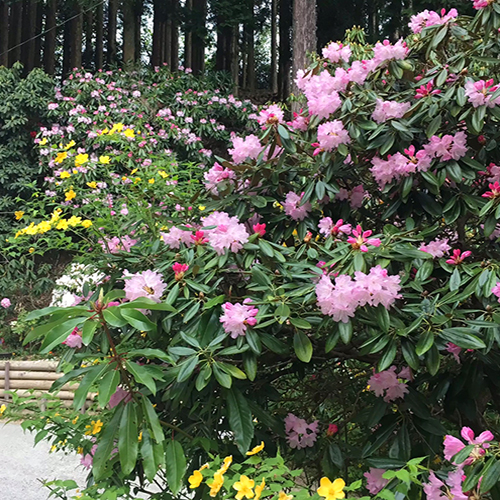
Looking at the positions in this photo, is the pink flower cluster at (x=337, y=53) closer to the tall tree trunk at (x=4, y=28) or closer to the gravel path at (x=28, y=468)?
the gravel path at (x=28, y=468)

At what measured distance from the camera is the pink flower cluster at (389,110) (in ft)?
4.51

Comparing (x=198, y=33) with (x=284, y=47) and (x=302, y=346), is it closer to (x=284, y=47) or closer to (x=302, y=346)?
(x=284, y=47)

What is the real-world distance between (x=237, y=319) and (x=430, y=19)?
1133 millimetres

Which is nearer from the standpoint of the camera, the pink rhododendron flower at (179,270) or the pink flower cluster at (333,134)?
the pink rhododendron flower at (179,270)

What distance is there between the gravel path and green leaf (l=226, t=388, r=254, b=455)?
7.53ft

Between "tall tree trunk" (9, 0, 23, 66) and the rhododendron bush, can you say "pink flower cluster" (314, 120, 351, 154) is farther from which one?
"tall tree trunk" (9, 0, 23, 66)

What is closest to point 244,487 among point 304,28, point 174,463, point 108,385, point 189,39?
point 174,463

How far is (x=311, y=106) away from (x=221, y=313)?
0.64m

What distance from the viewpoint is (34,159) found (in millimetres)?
6680

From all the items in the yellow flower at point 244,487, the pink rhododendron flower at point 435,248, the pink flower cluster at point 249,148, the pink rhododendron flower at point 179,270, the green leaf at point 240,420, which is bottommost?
the yellow flower at point 244,487

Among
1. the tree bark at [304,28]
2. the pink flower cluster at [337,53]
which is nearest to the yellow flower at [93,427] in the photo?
the pink flower cluster at [337,53]

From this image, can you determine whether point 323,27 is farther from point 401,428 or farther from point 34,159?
point 401,428

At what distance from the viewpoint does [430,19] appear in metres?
1.58

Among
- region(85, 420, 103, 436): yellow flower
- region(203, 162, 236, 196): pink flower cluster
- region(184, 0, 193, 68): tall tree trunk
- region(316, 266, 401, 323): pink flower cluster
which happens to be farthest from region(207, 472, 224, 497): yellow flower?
region(184, 0, 193, 68): tall tree trunk
